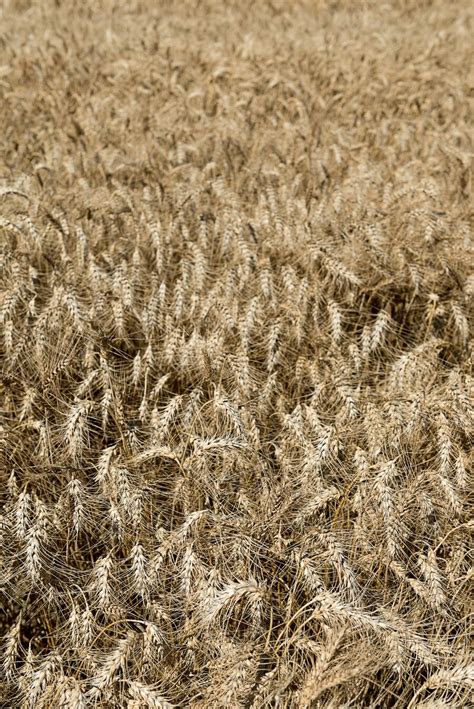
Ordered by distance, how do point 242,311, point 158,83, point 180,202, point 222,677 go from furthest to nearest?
point 158,83 → point 180,202 → point 242,311 → point 222,677

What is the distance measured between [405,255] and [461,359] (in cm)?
57

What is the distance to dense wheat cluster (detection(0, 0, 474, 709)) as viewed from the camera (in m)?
1.99

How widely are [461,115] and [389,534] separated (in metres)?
3.64

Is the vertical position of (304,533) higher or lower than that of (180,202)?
lower

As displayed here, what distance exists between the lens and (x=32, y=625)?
2.28 meters

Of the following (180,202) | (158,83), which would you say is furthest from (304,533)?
(158,83)

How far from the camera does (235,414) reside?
2.40 m

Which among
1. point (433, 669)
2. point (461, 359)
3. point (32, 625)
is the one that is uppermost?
point (461, 359)

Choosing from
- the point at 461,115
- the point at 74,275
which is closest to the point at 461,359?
the point at 74,275

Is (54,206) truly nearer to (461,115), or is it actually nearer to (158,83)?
(158,83)

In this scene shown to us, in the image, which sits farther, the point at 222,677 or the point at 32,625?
the point at 32,625

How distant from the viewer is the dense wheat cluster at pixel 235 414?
78.5 inches

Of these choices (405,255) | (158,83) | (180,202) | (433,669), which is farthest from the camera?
(158,83)

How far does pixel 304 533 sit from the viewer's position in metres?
2.27
